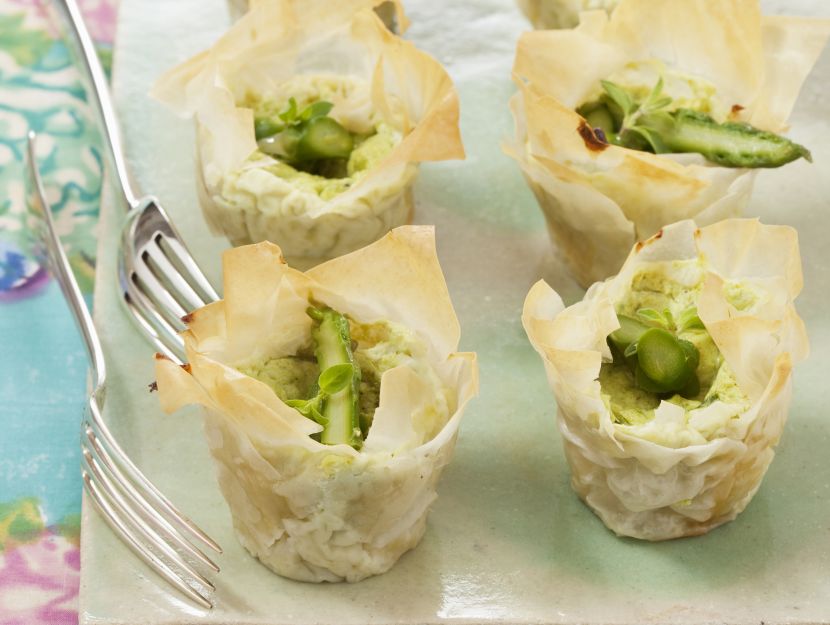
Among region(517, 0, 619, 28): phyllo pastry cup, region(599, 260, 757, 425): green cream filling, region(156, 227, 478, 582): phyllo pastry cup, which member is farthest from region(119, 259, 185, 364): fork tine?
region(517, 0, 619, 28): phyllo pastry cup

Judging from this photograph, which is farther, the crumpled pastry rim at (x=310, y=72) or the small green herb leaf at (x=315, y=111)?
the small green herb leaf at (x=315, y=111)

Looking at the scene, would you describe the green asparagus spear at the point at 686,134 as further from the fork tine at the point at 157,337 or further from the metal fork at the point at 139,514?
the metal fork at the point at 139,514

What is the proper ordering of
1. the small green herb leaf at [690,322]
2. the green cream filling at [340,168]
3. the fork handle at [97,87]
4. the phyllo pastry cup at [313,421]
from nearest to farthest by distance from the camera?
the phyllo pastry cup at [313,421] → the small green herb leaf at [690,322] → the green cream filling at [340,168] → the fork handle at [97,87]

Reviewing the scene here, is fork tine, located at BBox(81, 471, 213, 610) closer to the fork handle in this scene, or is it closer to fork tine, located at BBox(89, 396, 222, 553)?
fork tine, located at BBox(89, 396, 222, 553)

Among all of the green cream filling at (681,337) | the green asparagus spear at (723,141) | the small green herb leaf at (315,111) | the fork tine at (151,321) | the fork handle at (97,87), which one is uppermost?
the small green herb leaf at (315,111)

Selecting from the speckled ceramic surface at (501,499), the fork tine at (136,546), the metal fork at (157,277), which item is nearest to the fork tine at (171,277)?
the metal fork at (157,277)

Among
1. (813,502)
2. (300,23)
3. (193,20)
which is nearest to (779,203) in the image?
(813,502)

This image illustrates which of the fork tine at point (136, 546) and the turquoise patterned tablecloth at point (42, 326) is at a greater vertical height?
the fork tine at point (136, 546)
